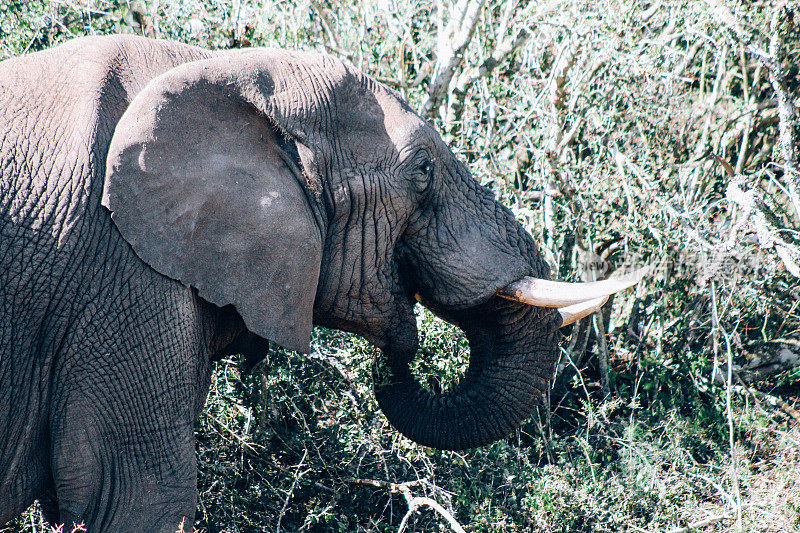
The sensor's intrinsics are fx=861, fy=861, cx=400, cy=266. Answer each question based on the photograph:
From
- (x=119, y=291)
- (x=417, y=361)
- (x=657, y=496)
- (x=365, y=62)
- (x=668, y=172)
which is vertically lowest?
(x=657, y=496)

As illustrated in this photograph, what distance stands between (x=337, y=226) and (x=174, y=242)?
65 cm

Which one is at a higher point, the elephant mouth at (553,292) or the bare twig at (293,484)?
the elephant mouth at (553,292)

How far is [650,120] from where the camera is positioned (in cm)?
514

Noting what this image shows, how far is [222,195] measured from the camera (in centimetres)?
293

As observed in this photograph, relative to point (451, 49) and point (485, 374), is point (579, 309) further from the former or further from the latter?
point (451, 49)

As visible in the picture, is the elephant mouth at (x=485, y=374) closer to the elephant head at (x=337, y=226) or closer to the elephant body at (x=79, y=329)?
the elephant head at (x=337, y=226)

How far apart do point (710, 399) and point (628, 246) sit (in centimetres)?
107

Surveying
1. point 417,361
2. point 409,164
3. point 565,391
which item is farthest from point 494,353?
point 565,391

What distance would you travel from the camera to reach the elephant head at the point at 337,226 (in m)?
2.88

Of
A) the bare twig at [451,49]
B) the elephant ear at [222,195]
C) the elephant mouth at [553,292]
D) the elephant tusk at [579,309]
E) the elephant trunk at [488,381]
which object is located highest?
the bare twig at [451,49]

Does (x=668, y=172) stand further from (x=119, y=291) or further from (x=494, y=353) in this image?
(x=119, y=291)

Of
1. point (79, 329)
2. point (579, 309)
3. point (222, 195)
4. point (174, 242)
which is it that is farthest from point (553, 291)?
point (79, 329)

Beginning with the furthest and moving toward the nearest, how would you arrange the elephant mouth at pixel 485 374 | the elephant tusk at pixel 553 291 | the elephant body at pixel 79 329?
the elephant mouth at pixel 485 374 → the elephant tusk at pixel 553 291 → the elephant body at pixel 79 329

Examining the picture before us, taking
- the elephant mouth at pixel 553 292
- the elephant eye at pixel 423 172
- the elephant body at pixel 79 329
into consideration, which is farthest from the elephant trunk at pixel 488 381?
the elephant body at pixel 79 329
